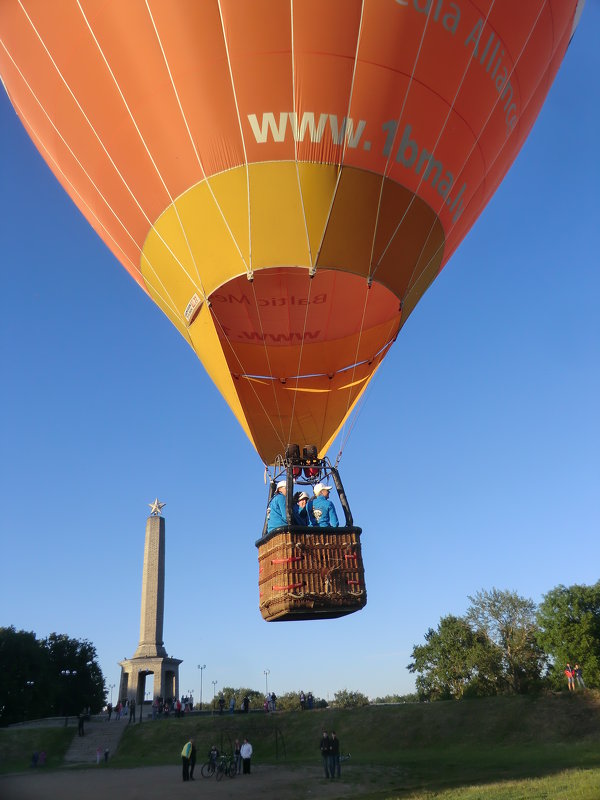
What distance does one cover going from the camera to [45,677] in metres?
40.7

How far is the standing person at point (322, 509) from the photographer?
8188 millimetres

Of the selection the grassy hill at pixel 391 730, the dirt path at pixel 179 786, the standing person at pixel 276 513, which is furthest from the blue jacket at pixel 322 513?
the grassy hill at pixel 391 730

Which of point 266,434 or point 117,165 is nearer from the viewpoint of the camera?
point 117,165

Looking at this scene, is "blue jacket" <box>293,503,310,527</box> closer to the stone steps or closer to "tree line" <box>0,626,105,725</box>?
the stone steps

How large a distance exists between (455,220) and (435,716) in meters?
15.5

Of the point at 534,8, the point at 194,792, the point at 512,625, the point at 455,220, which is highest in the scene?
the point at 534,8

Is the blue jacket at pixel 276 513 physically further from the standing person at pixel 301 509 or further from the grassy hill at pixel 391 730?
the grassy hill at pixel 391 730

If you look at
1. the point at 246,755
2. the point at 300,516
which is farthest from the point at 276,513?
the point at 246,755

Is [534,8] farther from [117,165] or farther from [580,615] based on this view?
[580,615]

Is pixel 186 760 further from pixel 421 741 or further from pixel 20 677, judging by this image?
pixel 20 677

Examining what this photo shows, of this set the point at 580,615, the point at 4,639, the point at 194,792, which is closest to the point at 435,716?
the point at 194,792

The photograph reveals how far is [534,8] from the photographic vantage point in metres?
8.94

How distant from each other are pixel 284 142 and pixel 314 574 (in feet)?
17.4

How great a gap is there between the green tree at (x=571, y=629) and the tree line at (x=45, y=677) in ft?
94.4
